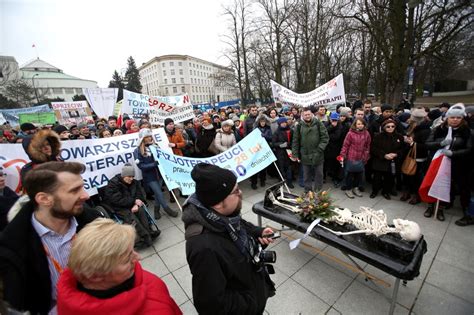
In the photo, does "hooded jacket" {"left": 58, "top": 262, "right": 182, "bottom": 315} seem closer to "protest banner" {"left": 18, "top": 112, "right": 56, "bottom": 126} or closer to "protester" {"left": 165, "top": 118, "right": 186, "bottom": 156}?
"protester" {"left": 165, "top": 118, "right": 186, "bottom": 156}

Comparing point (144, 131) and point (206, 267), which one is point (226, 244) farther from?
point (144, 131)

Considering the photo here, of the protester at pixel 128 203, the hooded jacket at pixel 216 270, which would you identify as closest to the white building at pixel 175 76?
the protester at pixel 128 203

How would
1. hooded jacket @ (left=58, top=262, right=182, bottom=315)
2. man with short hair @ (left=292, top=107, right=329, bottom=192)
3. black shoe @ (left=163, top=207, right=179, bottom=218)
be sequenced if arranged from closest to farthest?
1. hooded jacket @ (left=58, top=262, right=182, bottom=315)
2. black shoe @ (left=163, top=207, right=179, bottom=218)
3. man with short hair @ (left=292, top=107, right=329, bottom=192)

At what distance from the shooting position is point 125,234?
1.24m

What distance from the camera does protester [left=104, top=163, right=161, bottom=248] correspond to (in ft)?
12.0

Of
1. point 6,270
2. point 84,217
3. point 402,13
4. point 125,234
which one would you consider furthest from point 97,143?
point 402,13

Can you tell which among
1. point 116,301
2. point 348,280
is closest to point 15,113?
point 116,301

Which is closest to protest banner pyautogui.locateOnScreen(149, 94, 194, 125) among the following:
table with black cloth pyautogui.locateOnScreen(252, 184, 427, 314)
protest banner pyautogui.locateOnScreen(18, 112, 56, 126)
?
table with black cloth pyautogui.locateOnScreen(252, 184, 427, 314)

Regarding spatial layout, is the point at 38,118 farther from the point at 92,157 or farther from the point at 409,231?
the point at 409,231

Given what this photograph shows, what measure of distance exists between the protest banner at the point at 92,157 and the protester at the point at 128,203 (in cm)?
79

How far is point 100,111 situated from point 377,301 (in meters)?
10.4

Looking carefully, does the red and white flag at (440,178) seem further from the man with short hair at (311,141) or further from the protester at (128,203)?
the protester at (128,203)

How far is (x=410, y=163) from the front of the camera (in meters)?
4.58

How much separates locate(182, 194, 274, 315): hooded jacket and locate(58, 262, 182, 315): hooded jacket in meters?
0.22
